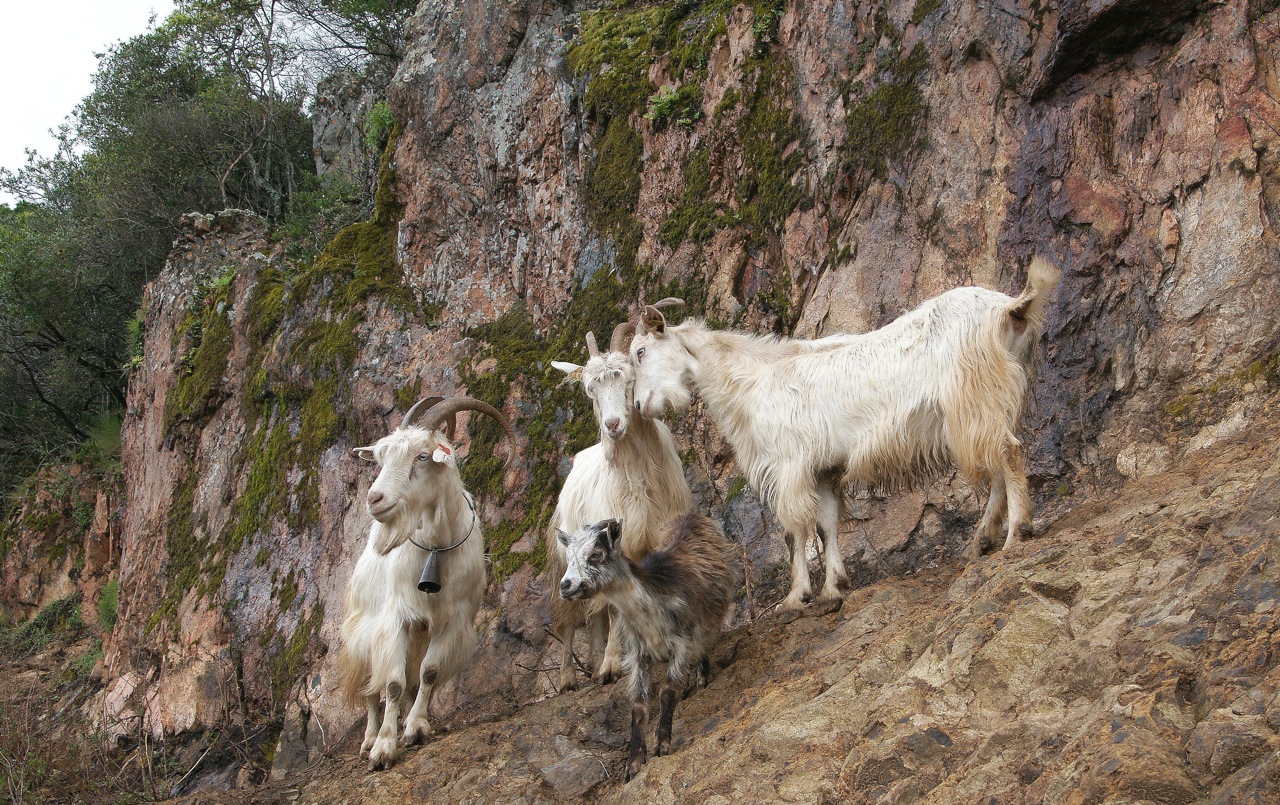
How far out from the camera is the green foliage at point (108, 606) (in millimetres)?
14956

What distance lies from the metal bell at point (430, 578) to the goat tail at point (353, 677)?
73 cm

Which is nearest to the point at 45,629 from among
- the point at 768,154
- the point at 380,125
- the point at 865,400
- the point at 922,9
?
the point at 380,125

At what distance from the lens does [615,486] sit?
6.88 meters

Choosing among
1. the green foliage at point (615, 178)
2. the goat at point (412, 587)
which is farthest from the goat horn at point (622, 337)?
the green foliage at point (615, 178)

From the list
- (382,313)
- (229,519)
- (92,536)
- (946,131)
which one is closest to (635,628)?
(946,131)

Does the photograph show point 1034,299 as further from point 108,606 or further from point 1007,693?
point 108,606

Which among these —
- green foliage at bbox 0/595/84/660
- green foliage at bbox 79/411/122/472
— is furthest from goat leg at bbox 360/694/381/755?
green foliage at bbox 79/411/122/472

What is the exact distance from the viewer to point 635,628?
5477 millimetres

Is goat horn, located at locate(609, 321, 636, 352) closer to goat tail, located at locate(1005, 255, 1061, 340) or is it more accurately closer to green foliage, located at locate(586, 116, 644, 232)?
goat tail, located at locate(1005, 255, 1061, 340)

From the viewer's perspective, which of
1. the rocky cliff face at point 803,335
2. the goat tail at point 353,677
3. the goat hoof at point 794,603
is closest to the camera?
the rocky cliff face at point 803,335

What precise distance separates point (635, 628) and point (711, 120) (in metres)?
5.84

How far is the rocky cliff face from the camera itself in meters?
3.99

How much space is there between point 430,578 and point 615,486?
53.1 inches

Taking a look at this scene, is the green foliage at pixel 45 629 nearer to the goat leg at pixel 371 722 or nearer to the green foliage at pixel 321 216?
the green foliage at pixel 321 216
